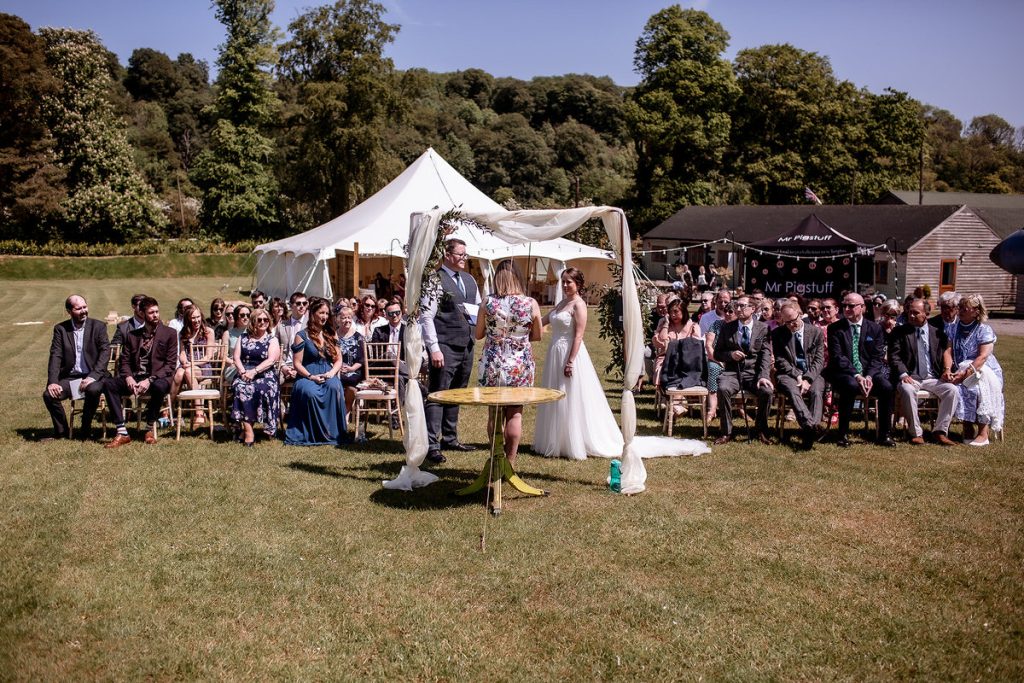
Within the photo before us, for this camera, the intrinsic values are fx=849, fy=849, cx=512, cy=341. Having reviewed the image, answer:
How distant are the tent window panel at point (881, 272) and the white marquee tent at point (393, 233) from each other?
13562 millimetres

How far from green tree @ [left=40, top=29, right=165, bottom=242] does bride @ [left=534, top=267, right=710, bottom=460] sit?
40.9 m

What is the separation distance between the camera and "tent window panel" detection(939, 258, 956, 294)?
33.1 meters

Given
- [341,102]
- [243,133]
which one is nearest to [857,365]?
[341,102]

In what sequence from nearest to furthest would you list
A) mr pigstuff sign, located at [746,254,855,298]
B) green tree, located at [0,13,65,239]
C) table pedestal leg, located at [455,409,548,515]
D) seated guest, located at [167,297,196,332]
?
table pedestal leg, located at [455,409,548,515] → seated guest, located at [167,297,196,332] → mr pigstuff sign, located at [746,254,855,298] → green tree, located at [0,13,65,239]

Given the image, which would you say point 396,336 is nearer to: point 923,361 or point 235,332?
point 235,332

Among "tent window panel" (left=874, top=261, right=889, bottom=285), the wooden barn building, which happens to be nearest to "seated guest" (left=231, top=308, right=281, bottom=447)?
the wooden barn building

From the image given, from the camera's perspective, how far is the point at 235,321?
9.88 m

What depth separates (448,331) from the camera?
26.3 ft

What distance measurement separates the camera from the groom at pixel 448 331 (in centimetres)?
774

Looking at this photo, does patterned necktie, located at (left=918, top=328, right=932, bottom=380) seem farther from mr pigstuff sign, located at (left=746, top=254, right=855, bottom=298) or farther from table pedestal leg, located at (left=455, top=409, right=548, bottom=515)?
mr pigstuff sign, located at (left=746, top=254, right=855, bottom=298)

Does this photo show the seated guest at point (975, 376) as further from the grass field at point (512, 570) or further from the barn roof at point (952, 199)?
the barn roof at point (952, 199)

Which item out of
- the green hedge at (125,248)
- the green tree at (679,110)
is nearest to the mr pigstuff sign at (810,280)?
the green tree at (679,110)

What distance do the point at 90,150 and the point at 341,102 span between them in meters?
13.6

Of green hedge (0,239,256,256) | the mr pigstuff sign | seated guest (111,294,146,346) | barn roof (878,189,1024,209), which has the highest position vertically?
barn roof (878,189,1024,209)
